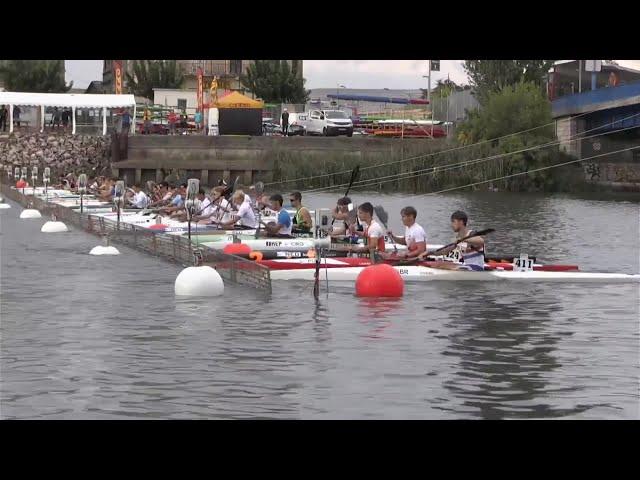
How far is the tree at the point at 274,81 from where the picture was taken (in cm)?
9269

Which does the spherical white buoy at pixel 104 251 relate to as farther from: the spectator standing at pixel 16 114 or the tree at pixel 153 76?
the tree at pixel 153 76

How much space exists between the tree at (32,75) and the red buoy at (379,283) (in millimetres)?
75919

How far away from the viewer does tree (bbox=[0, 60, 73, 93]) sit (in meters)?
92.6

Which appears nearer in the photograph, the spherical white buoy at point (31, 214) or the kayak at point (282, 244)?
the kayak at point (282, 244)

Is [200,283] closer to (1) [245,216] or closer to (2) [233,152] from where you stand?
(1) [245,216]

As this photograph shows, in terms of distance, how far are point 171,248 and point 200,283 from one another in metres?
6.22

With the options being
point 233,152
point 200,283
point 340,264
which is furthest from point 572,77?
point 200,283

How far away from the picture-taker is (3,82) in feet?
320

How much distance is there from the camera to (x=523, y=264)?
22.3 meters

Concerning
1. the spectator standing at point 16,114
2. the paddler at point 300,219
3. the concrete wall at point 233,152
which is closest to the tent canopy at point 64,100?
the concrete wall at point 233,152
